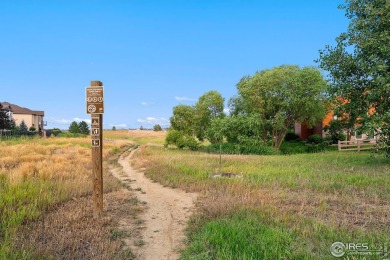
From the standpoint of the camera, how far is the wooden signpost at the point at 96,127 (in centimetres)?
680

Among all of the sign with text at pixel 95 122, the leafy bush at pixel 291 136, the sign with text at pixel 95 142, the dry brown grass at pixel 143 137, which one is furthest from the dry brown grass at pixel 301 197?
the dry brown grass at pixel 143 137

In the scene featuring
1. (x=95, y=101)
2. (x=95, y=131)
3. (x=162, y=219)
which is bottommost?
(x=162, y=219)

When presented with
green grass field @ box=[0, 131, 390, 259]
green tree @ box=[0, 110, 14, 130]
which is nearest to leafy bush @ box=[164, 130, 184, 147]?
green grass field @ box=[0, 131, 390, 259]

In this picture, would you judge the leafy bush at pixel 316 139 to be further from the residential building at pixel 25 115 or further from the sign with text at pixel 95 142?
the residential building at pixel 25 115

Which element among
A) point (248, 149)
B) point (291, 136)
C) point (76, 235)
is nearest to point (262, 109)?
point (248, 149)

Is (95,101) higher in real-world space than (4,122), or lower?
lower

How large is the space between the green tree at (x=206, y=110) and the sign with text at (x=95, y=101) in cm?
2873

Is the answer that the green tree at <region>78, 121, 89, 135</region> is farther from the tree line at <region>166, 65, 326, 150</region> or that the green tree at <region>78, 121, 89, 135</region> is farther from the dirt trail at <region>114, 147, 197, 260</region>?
the dirt trail at <region>114, 147, 197, 260</region>

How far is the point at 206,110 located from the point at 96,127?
29.8 m

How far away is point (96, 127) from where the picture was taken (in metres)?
6.88

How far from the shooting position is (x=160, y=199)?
8.95 metres

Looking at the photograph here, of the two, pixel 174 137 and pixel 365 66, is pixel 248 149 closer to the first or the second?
pixel 174 137

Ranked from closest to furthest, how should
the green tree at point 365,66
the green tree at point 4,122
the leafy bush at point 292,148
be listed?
the green tree at point 365,66 < the leafy bush at point 292,148 < the green tree at point 4,122

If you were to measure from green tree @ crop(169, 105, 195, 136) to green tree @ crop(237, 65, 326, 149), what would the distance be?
6.89 meters
